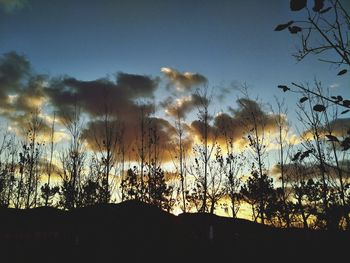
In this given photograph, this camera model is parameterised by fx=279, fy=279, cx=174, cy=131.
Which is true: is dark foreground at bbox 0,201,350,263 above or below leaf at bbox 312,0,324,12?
below

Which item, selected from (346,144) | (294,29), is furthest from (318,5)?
(346,144)

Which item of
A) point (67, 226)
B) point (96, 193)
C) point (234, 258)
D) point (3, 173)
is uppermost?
point (3, 173)

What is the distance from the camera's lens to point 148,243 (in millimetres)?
15680

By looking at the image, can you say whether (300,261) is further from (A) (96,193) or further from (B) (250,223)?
(B) (250,223)

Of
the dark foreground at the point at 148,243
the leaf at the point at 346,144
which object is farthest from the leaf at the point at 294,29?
the dark foreground at the point at 148,243

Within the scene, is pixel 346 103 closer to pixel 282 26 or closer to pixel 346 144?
pixel 346 144

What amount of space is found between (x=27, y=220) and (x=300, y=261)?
2304 cm

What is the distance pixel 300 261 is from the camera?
10.8 m

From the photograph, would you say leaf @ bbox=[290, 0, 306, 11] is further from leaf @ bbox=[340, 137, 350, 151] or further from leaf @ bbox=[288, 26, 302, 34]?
leaf @ bbox=[340, 137, 350, 151]

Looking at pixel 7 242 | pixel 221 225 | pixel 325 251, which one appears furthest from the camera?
pixel 221 225

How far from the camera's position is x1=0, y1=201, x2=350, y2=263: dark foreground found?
11.5 meters

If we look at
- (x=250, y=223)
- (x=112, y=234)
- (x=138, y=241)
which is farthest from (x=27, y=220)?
(x=250, y=223)

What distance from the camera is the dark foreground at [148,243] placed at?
11508mm

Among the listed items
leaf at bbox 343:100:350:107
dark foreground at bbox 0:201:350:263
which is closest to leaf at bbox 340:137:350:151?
leaf at bbox 343:100:350:107
